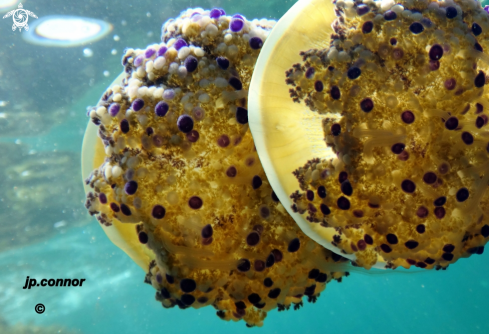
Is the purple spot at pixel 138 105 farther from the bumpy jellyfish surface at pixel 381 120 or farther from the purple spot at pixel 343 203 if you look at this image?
the purple spot at pixel 343 203

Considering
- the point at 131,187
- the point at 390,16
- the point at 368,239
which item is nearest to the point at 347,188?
the point at 368,239

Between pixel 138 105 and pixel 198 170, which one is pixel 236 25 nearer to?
pixel 138 105

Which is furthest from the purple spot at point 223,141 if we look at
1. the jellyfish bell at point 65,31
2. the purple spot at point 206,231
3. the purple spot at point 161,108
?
the jellyfish bell at point 65,31

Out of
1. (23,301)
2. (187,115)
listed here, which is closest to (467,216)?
(187,115)

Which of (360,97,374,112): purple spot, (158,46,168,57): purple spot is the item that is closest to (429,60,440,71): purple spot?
(360,97,374,112): purple spot

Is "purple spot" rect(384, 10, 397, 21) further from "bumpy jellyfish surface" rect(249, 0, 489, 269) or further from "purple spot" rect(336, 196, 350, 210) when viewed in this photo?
"purple spot" rect(336, 196, 350, 210)

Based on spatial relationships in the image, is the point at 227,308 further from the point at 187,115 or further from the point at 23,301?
the point at 23,301
